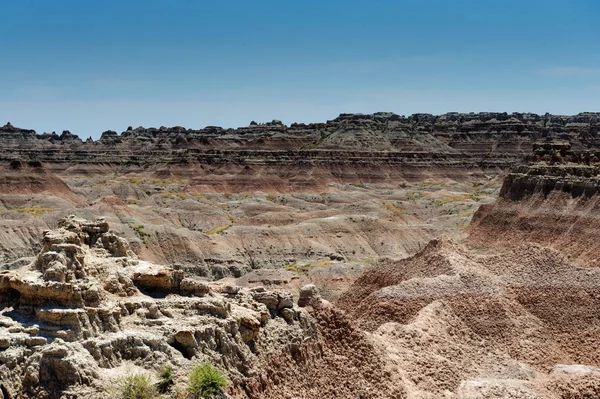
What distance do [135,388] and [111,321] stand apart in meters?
2.92

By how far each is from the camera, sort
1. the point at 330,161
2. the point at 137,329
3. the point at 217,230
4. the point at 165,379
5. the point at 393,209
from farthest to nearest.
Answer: the point at 330,161 → the point at 393,209 → the point at 217,230 → the point at 137,329 → the point at 165,379

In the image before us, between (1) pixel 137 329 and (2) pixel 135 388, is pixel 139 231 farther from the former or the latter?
(2) pixel 135 388

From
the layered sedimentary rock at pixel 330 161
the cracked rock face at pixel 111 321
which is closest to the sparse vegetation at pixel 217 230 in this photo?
the layered sedimentary rock at pixel 330 161

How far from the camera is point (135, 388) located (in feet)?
57.5

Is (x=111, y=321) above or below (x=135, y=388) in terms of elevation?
above

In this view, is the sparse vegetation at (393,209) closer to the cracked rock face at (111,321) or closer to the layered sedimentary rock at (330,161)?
the layered sedimentary rock at (330,161)

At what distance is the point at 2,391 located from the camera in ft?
55.7

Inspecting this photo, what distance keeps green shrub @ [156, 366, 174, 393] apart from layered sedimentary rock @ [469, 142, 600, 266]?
38.3 metres

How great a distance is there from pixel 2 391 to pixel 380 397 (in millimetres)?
12083

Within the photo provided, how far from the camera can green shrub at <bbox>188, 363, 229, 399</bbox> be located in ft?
59.9

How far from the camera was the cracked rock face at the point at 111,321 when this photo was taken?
57.6 feet

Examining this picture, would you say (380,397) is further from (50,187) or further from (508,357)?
(50,187)

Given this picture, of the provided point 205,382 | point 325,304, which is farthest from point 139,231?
point 205,382

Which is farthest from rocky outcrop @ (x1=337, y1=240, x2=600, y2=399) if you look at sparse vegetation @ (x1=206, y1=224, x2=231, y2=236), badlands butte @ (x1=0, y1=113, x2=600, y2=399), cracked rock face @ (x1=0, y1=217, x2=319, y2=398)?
sparse vegetation @ (x1=206, y1=224, x2=231, y2=236)
